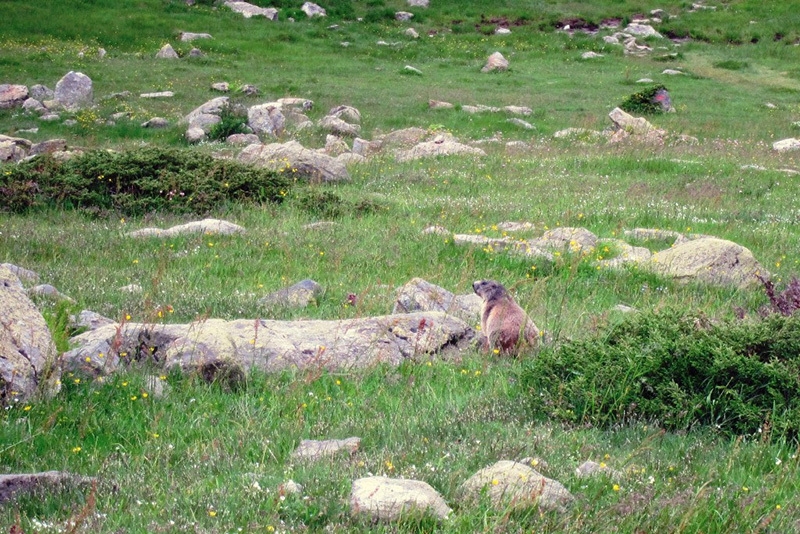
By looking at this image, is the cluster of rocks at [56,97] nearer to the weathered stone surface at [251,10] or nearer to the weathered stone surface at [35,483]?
the weathered stone surface at [251,10]

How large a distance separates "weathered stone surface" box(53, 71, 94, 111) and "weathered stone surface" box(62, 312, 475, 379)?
69.4 feet

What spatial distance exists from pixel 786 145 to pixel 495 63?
16.5 metres

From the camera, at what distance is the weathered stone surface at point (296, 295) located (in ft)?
27.6

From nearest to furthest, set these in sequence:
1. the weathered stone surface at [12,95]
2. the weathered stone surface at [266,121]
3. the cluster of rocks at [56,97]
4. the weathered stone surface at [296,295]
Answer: the weathered stone surface at [296,295]
the weathered stone surface at [266,121]
the cluster of rocks at [56,97]
the weathered stone surface at [12,95]

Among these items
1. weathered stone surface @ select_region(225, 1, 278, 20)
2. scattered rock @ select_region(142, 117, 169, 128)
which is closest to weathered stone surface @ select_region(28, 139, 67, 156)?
scattered rock @ select_region(142, 117, 169, 128)

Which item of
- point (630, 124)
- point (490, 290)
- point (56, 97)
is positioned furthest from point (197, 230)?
point (56, 97)

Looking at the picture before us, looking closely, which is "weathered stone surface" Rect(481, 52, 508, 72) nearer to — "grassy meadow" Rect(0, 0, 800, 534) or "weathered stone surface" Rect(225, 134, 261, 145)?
"grassy meadow" Rect(0, 0, 800, 534)

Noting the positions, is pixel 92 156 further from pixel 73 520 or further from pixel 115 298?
pixel 73 520

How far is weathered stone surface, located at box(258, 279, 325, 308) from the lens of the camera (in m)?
8.40

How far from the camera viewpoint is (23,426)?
531 centimetres

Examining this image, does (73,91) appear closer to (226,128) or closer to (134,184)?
(226,128)

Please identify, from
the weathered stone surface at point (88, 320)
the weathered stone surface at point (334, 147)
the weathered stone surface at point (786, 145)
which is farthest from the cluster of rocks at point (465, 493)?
the weathered stone surface at point (786, 145)

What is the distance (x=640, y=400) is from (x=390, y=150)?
1620 centimetres

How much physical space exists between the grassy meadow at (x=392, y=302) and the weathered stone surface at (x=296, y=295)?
0.16 meters
